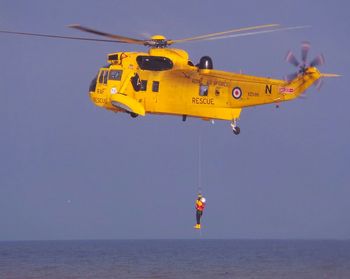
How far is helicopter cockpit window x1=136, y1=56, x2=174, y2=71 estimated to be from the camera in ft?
123

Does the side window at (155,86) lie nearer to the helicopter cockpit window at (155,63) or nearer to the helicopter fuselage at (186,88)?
the helicopter fuselage at (186,88)

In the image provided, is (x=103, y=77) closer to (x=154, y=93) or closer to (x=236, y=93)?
(x=154, y=93)

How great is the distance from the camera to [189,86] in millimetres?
36906

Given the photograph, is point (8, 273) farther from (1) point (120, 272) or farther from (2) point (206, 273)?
(2) point (206, 273)

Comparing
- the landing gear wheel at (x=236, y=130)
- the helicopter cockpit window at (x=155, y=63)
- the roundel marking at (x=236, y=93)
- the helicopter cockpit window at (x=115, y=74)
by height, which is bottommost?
the landing gear wheel at (x=236, y=130)

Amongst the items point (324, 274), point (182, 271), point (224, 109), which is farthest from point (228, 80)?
point (182, 271)

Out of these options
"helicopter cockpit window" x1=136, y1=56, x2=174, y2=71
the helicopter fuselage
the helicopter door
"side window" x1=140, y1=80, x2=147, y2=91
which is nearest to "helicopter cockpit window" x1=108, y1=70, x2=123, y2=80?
the helicopter fuselage

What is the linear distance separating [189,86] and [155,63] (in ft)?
5.85

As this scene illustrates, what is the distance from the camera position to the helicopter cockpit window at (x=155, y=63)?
1476 inches

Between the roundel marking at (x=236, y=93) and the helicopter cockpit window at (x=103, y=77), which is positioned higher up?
the helicopter cockpit window at (x=103, y=77)

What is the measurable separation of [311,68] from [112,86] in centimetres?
782

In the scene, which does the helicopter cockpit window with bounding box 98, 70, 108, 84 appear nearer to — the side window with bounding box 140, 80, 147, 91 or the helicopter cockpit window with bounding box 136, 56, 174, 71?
the helicopter cockpit window with bounding box 136, 56, 174, 71

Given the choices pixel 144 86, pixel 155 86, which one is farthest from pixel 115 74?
pixel 155 86

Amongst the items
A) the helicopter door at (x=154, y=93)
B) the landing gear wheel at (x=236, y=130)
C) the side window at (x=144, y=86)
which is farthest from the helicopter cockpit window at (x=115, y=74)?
the landing gear wheel at (x=236, y=130)
